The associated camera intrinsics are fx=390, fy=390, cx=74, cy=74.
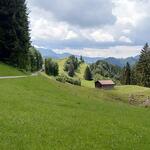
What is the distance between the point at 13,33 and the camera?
7556cm

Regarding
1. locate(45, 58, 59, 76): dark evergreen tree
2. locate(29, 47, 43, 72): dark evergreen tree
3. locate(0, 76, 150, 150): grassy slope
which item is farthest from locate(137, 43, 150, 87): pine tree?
locate(0, 76, 150, 150): grassy slope

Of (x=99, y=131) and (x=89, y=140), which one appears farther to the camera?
(x=99, y=131)

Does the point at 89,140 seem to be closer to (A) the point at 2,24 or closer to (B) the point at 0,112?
(B) the point at 0,112

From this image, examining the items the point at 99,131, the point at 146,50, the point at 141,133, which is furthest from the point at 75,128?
the point at 146,50

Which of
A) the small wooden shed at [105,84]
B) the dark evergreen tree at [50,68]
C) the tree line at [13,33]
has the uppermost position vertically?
the tree line at [13,33]

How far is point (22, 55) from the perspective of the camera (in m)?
79.8

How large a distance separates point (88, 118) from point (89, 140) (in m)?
7.16

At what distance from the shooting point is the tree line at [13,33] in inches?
2975

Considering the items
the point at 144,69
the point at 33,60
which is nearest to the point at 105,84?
the point at 144,69

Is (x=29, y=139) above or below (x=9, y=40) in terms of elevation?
below

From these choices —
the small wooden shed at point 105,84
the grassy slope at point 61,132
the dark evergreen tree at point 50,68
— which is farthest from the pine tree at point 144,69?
the grassy slope at point 61,132

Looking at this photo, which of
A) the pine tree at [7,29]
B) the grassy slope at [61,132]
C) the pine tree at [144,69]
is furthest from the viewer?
the pine tree at [144,69]

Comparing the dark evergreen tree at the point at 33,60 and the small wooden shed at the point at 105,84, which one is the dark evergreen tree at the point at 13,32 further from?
the small wooden shed at the point at 105,84

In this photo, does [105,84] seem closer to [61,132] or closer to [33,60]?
[33,60]
